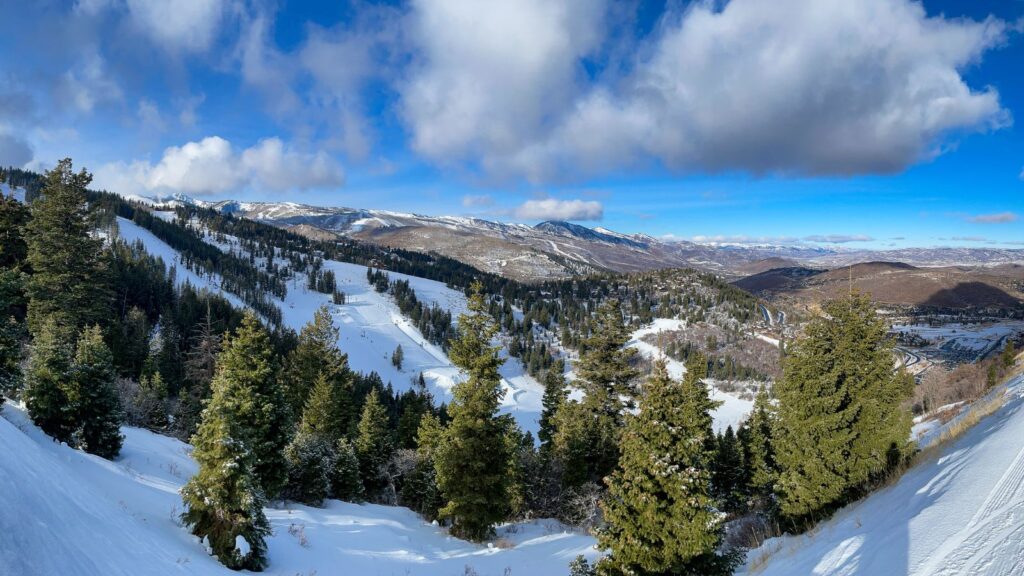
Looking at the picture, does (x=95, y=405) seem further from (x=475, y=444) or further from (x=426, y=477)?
(x=426, y=477)

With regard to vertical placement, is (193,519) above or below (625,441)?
below

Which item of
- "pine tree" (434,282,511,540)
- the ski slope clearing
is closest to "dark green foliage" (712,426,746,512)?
"pine tree" (434,282,511,540)

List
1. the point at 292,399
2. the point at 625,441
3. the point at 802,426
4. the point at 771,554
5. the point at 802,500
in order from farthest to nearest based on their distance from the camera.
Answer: the point at 292,399
the point at 802,426
the point at 802,500
the point at 771,554
the point at 625,441

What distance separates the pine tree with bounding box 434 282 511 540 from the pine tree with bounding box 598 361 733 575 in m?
8.87

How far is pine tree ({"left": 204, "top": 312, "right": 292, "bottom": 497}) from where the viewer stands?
60.7ft

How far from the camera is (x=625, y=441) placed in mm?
10016

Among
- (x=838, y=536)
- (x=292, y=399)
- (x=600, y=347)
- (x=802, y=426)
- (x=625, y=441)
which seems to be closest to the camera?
(x=838, y=536)

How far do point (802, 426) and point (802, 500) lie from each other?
247 cm

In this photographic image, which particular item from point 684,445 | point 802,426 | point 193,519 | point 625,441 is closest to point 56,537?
point 193,519

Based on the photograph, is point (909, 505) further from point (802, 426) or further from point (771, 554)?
point (802, 426)

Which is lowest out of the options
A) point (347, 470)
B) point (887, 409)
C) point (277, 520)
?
point (347, 470)

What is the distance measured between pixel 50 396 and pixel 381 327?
10497 centimetres

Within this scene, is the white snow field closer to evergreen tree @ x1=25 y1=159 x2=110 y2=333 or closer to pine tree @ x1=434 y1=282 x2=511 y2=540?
pine tree @ x1=434 y1=282 x2=511 y2=540

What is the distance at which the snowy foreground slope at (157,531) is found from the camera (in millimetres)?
6008
